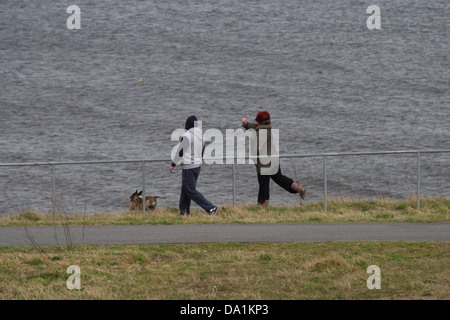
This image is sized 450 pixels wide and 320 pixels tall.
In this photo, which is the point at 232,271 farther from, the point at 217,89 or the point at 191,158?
the point at 217,89

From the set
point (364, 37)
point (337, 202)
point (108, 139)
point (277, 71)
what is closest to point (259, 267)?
point (337, 202)

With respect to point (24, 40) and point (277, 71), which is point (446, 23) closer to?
point (277, 71)

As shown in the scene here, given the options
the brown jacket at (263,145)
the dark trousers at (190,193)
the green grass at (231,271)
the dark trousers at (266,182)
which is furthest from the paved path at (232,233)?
the brown jacket at (263,145)

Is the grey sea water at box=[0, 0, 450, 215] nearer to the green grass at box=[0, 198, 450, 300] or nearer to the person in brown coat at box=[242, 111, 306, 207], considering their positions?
the person in brown coat at box=[242, 111, 306, 207]

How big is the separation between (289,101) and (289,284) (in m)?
42.4

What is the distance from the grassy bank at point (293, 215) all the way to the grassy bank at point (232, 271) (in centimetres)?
314

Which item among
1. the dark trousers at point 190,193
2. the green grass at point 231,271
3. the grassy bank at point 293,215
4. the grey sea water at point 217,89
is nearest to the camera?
the green grass at point 231,271

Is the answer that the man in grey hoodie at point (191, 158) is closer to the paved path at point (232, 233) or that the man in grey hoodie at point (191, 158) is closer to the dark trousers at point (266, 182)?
the paved path at point (232, 233)

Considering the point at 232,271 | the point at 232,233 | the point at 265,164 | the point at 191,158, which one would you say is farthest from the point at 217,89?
the point at 232,271

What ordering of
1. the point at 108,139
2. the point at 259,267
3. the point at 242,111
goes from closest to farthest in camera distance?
the point at 259,267 < the point at 108,139 < the point at 242,111

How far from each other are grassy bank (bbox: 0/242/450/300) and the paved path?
2.05 feet

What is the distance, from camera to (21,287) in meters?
9.06

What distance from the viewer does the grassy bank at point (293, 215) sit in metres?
14.7

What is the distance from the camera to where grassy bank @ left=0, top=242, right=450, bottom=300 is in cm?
859
